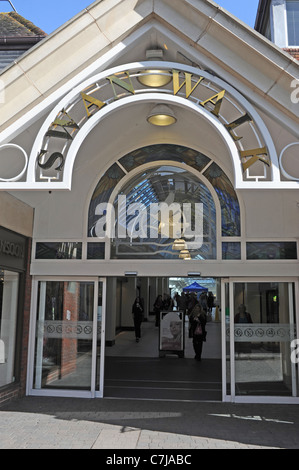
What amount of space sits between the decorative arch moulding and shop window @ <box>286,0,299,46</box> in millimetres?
4631

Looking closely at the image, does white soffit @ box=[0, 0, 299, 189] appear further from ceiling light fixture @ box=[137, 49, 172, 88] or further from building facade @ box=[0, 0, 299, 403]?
building facade @ box=[0, 0, 299, 403]

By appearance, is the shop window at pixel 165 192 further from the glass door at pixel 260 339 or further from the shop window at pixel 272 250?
the glass door at pixel 260 339

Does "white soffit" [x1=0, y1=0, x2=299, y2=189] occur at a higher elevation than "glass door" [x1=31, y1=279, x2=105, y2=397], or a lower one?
higher

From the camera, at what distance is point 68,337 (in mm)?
8516

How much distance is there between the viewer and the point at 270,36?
9.83 m

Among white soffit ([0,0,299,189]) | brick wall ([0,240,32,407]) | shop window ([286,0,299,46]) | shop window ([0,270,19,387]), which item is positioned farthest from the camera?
shop window ([286,0,299,46])

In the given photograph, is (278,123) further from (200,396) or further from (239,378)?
(200,396)

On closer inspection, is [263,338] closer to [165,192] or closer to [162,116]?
[165,192]

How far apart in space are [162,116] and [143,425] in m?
5.06

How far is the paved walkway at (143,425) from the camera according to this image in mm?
5832

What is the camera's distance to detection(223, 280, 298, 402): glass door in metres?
8.09

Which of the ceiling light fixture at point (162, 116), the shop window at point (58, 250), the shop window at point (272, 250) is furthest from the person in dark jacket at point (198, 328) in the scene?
the ceiling light fixture at point (162, 116)

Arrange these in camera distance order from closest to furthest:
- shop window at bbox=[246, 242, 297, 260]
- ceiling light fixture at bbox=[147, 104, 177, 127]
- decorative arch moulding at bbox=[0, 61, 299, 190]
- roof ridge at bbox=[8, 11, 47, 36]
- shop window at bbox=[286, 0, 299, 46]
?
decorative arch moulding at bbox=[0, 61, 299, 190] < ceiling light fixture at bbox=[147, 104, 177, 127] < shop window at bbox=[246, 242, 297, 260] < shop window at bbox=[286, 0, 299, 46] < roof ridge at bbox=[8, 11, 47, 36]

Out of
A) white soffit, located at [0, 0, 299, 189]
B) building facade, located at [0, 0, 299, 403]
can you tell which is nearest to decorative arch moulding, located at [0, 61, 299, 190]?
white soffit, located at [0, 0, 299, 189]
